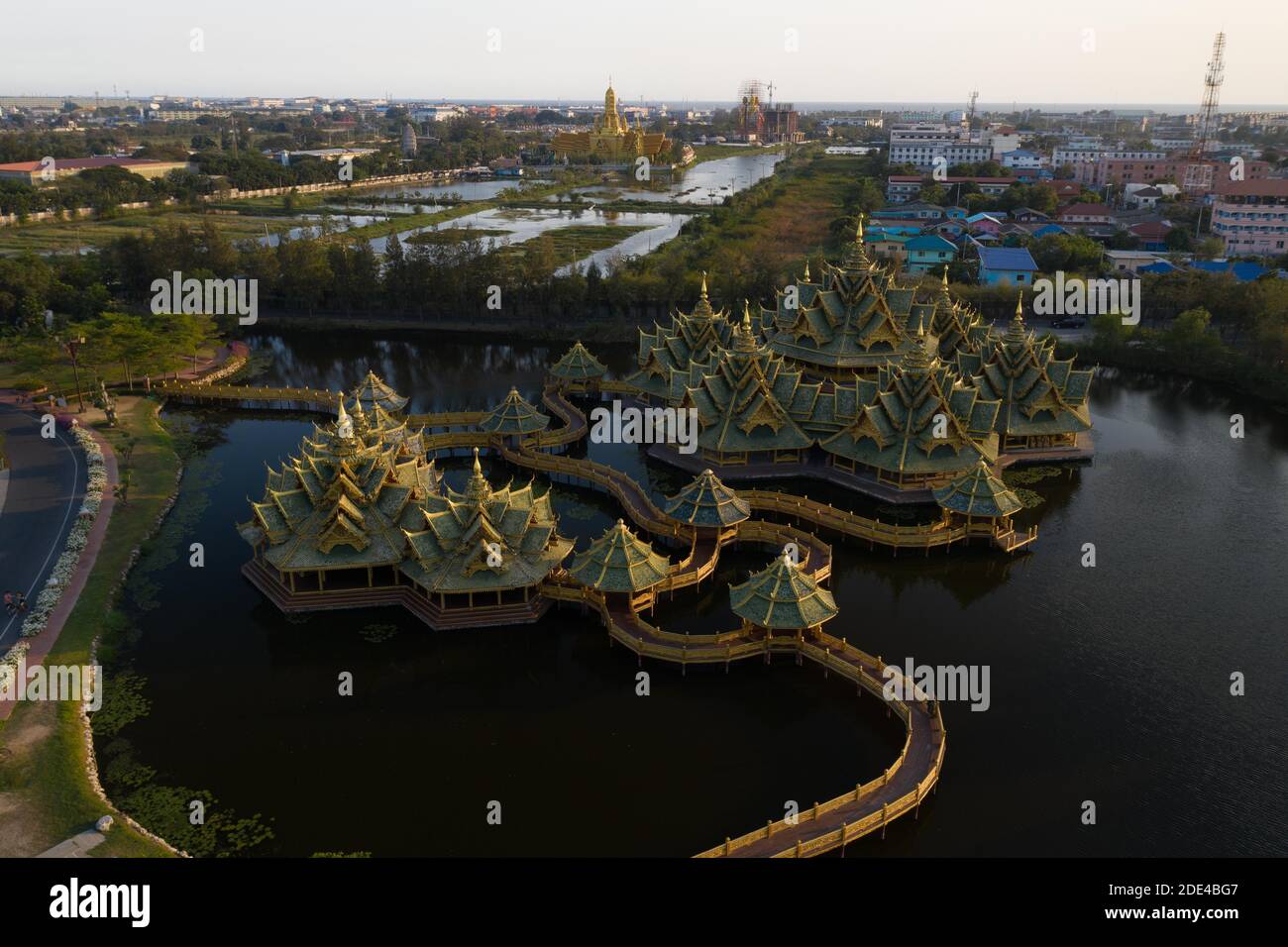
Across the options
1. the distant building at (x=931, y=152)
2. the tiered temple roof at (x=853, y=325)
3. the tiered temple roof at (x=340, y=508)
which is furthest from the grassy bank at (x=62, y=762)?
the distant building at (x=931, y=152)

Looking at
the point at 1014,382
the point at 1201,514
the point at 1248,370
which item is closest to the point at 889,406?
the point at 1014,382

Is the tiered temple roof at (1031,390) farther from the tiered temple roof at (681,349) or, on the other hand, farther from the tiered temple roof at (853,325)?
the tiered temple roof at (681,349)

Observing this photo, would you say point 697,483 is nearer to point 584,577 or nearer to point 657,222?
point 584,577

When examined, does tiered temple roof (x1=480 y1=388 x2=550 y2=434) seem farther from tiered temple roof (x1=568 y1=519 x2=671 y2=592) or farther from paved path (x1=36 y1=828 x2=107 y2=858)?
paved path (x1=36 y1=828 x2=107 y2=858)

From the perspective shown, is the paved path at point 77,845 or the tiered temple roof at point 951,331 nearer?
the paved path at point 77,845

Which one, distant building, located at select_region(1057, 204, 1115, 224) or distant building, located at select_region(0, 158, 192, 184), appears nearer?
distant building, located at select_region(1057, 204, 1115, 224)
